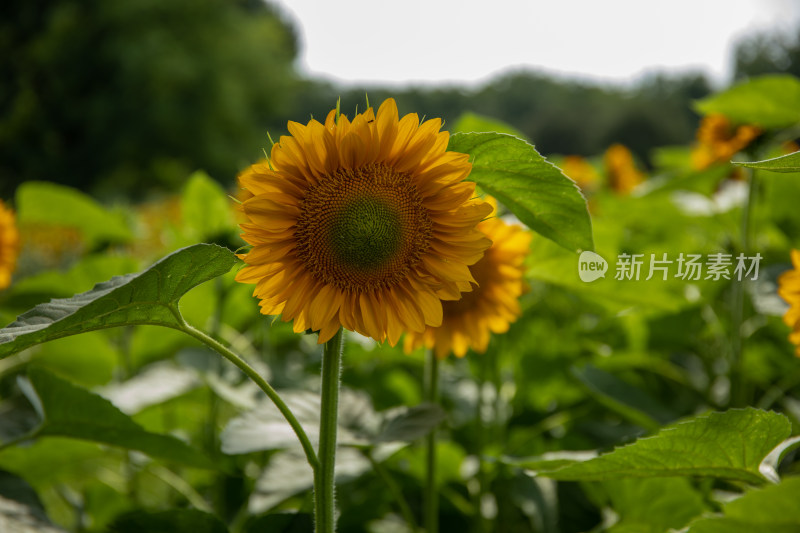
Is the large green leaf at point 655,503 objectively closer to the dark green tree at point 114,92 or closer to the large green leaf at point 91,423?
the large green leaf at point 91,423

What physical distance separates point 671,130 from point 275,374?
14143 millimetres

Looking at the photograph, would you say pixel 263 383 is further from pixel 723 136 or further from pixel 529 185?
pixel 723 136

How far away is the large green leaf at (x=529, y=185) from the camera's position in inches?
23.9

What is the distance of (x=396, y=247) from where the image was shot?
629 millimetres

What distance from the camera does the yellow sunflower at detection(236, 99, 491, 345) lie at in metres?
0.58

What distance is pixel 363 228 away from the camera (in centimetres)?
63

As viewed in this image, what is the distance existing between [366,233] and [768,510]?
1.28 ft

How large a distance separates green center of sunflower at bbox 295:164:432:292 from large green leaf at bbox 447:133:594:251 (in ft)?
0.24

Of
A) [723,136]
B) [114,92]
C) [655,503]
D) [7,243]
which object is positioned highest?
[114,92]

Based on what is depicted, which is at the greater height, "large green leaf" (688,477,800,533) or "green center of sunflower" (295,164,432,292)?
"green center of sunflower" (295,164,432,292)

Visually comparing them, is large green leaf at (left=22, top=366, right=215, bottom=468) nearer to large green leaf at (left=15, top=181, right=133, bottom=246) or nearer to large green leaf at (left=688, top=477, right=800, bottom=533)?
large green leaf at (left=688, top=477, right=800, bottom=533)

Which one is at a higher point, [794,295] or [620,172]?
[620,172]

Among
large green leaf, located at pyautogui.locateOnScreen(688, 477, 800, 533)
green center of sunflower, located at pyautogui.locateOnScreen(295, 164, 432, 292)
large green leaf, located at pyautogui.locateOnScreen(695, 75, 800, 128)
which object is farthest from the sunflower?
large green leaf, located at pyautogui.locateOnScreen(695, 75, 800, 128)

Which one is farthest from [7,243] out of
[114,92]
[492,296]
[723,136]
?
[114,92]
